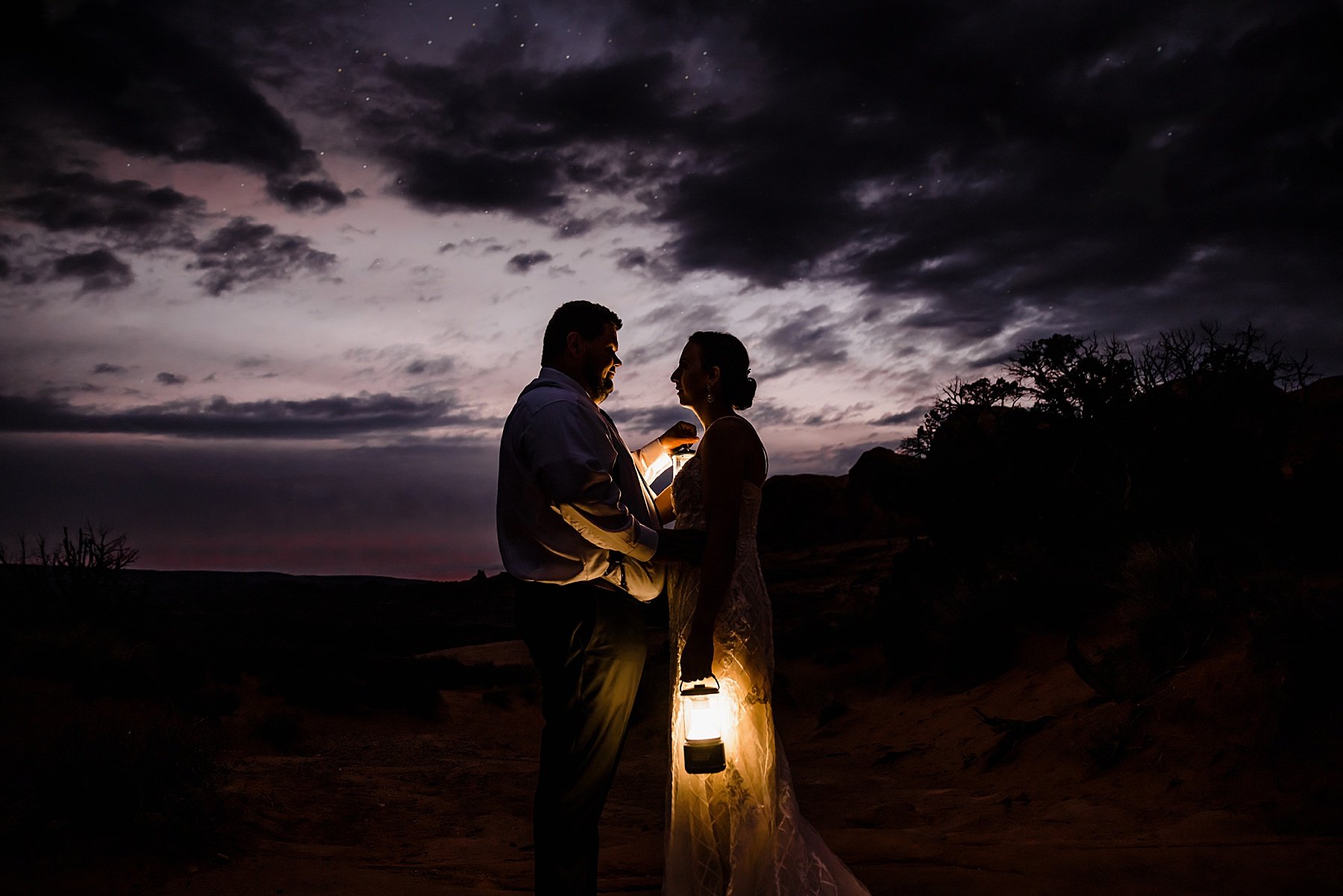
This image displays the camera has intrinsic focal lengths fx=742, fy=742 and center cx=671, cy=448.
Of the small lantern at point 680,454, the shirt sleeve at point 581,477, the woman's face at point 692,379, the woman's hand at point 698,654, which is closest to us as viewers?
the shirt sleeve at point 581,477

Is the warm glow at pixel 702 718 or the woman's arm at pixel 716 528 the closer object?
the warm glow at pixel 702 718

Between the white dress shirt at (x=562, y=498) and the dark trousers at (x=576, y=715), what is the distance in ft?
0.37

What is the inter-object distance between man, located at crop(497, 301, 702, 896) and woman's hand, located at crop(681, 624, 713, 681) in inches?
7.6

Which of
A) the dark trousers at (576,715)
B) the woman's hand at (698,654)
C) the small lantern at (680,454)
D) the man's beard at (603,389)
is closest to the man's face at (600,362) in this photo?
the man's beard at (603,389)

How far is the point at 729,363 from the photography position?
A: 3.47 meters

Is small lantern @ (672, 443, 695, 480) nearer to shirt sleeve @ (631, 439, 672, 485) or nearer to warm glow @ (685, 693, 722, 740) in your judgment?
shirt sleeve @ (631, 439, 672, 485)

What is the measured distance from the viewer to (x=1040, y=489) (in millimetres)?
13992

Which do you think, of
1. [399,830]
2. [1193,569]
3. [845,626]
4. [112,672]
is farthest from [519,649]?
[1193,569]

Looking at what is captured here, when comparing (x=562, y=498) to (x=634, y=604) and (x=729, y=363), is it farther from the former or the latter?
(x=729, y=363)

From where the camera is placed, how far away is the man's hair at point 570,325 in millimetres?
3193

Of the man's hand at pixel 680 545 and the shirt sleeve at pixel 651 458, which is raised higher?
the shirt sleeve at pixel 651 458

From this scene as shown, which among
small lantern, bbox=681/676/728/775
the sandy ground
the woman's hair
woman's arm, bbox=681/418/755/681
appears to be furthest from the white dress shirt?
the sandy ground

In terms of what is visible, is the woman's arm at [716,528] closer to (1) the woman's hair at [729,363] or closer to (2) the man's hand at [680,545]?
(2) the man's hand at [680,545]

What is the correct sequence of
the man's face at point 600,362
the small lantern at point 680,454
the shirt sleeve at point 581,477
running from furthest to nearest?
the small lantern at point 680,454, the man's face at point 600,362, the shirt sleeve at point 581,477
